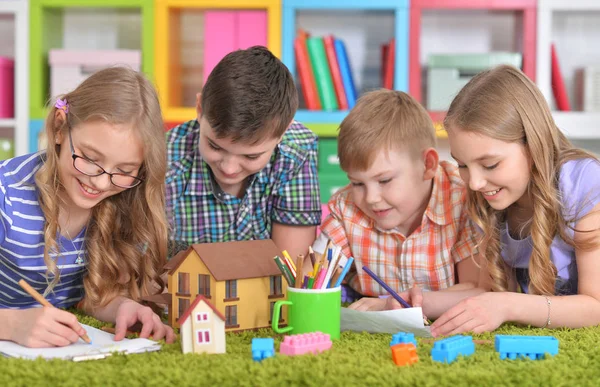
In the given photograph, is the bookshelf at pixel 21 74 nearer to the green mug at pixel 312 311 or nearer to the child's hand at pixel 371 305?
the child's hand at pixel 371 305

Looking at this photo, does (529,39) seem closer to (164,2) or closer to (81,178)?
(164,2)

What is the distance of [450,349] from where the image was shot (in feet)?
2.84

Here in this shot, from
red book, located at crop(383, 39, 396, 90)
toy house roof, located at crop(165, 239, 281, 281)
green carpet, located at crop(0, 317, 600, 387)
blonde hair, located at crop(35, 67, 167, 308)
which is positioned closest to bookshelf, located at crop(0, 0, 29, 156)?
red book, located at crop(383, 39, 396, 90)

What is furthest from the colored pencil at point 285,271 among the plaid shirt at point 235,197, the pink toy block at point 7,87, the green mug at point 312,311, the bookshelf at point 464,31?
the pink toy block at point 7,87

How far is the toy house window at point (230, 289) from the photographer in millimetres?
1041

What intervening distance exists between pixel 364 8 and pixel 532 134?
4.95 feet

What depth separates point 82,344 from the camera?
0.97 m

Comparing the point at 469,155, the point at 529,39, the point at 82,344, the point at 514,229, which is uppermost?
the point at 529,39

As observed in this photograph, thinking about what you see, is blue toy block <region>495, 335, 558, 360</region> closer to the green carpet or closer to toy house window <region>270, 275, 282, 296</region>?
the green carpet

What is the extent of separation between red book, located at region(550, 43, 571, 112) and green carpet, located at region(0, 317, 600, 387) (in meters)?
1.94

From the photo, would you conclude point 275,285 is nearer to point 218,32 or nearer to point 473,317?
point 473,317

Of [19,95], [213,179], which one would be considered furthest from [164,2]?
[213,179]

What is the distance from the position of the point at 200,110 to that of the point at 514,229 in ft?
2.25

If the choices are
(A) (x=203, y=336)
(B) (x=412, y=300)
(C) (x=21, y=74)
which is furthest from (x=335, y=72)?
(A) (x=203, y=336)
